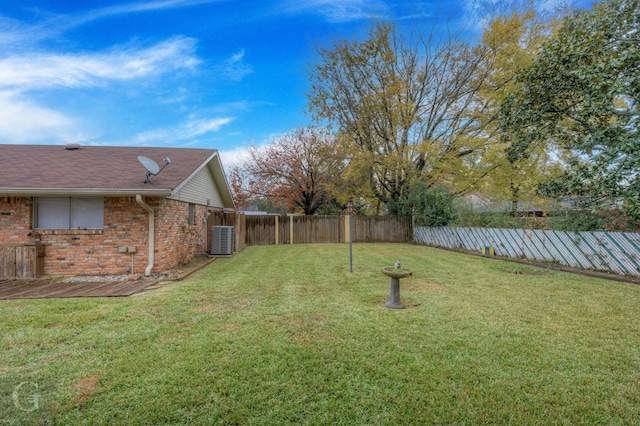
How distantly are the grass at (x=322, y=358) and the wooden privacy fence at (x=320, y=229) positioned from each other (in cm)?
1072

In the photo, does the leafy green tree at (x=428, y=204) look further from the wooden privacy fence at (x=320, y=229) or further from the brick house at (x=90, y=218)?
the brick house at (x=90, y=218)

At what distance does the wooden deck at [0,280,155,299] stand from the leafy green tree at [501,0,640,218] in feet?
30.2

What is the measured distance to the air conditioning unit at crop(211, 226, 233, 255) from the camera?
37.0 feet

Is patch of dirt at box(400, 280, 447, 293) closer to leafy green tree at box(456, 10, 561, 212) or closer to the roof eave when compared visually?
the roof eave

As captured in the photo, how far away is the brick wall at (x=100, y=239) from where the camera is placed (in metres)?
7.29

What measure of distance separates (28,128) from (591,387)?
1854 cm

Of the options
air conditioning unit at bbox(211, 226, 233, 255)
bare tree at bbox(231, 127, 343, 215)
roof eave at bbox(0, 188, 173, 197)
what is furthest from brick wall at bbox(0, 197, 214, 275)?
bare tree at bbox(231, 127, 343, 215)

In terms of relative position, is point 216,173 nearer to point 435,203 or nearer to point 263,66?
point 263,66

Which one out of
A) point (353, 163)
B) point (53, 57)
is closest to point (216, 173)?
point (53, 57)

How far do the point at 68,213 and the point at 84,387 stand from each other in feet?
21.9

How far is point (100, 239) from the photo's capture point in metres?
7.43

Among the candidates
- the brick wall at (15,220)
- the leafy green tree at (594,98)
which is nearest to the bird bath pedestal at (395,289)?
the leafy green tree at (594,98)

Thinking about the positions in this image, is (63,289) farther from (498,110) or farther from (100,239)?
(498,110)

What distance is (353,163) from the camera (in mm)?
16625
